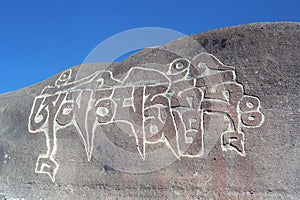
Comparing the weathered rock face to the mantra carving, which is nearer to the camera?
the weathered rock face

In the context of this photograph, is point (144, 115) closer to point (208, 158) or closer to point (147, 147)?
point (147, 147)

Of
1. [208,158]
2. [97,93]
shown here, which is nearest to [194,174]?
[208,158]

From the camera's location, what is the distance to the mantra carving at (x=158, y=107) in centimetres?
739

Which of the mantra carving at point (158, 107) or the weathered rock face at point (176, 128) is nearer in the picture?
the weathered rock face at point (176, 128)

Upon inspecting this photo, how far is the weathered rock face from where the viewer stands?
275 inches

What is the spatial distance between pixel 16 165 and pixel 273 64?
20.1 feet

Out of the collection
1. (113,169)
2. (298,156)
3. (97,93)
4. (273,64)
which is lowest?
(298,156)

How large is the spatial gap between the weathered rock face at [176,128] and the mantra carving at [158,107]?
0.8 inches

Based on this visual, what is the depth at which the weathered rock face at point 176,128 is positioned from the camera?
6992 millimetres

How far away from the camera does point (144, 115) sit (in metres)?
8.05

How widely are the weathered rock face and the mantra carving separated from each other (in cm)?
2

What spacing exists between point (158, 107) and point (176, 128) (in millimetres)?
607

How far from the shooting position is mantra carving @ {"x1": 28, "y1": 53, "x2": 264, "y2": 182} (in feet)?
24.2

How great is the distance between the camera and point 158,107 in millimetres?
7980
